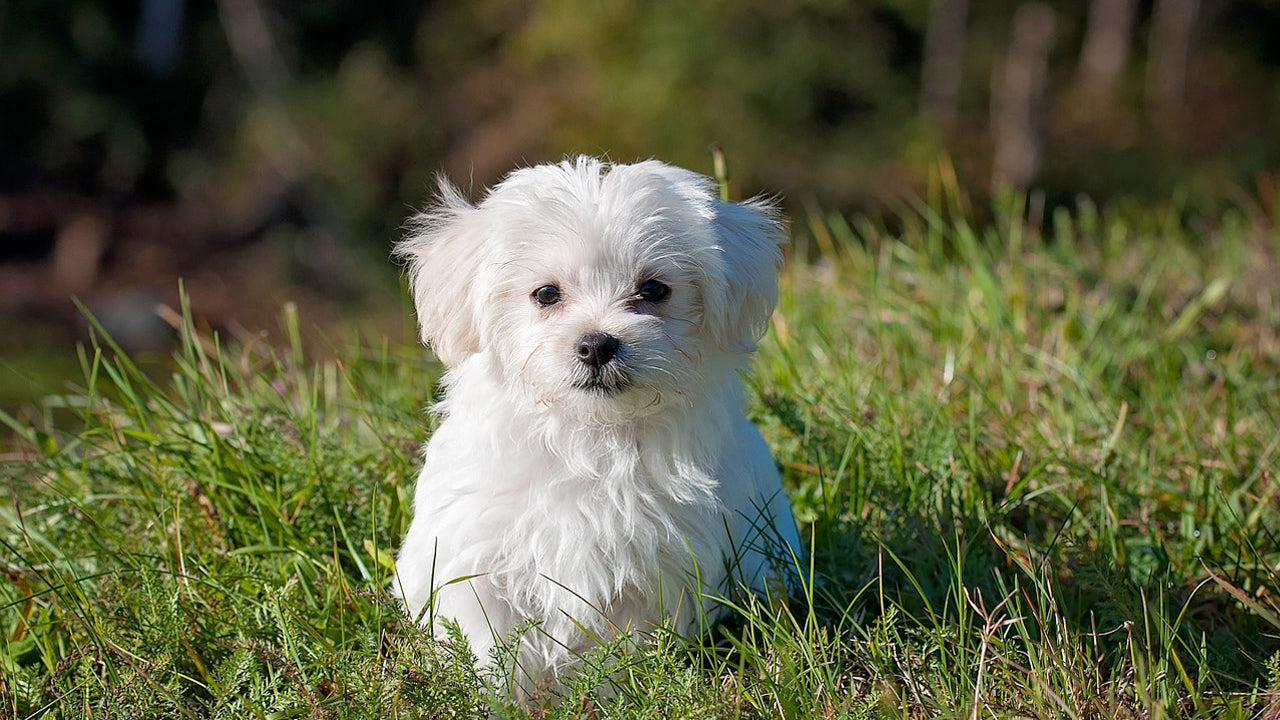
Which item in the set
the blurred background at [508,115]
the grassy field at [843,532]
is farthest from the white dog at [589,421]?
the blurred background at [508,115]

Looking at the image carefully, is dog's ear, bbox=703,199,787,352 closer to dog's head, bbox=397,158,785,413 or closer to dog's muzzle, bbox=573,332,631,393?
dog's head, bbox=397,158,785,413

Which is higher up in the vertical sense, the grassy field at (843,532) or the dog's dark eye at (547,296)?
the dog's dark eye at (547,296)

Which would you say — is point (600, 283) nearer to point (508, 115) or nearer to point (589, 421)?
point (589, 421)

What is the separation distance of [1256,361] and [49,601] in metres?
4.64

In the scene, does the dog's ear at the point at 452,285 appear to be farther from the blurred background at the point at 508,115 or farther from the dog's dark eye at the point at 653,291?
the blurred background at the point at 508,115

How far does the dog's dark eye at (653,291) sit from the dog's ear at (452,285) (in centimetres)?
40

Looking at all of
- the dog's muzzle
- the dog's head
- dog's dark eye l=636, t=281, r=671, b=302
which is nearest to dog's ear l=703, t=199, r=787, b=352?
the dog's head

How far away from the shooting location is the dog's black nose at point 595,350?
2846 mm

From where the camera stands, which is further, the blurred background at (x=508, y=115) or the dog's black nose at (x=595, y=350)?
the blurred background at (x=508, y=115)

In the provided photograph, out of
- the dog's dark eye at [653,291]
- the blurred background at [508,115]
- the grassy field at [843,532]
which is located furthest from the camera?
the blurred background at [508,115]

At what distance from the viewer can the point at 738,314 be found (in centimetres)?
310

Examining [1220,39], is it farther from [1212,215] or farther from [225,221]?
[225,221]

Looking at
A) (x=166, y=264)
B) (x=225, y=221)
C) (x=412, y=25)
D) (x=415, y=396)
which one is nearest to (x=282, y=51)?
(x=412, y=25)

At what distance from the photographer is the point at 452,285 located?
10.2ft
